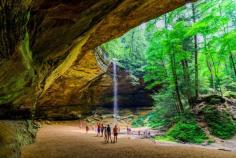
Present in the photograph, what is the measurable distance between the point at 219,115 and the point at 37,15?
18488 mm

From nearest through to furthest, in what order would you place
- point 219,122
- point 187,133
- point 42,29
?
point 42,29 < point 187,133 < point 219,122

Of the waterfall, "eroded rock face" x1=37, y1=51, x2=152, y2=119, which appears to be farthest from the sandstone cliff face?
the waterfall

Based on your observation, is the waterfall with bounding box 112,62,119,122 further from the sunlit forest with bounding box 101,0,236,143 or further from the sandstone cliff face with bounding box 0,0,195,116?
the sandstone cliff face with bounding box 0,0,195,116

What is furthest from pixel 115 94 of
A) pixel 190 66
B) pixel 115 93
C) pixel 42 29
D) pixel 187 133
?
pixel 42 29

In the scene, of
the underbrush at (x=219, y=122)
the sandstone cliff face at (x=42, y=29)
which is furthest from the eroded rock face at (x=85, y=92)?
the underbrush at (x=219, y=122)

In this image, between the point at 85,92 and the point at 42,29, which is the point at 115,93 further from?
the point at 42,29

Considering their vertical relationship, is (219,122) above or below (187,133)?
above

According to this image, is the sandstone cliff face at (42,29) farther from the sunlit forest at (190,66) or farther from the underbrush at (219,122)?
the underbrush at (219,122)

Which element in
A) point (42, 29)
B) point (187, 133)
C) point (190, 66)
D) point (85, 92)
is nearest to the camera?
point (42, 29)

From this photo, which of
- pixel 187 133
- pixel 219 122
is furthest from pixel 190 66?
pixel 187 133

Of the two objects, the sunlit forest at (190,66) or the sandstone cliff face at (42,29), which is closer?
the sandstone cliff face at (42,29)

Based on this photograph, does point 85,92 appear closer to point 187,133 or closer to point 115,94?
point 115,94

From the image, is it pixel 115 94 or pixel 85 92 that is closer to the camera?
pixel 85 92

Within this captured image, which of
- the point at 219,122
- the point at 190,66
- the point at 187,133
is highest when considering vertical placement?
the point at 190,66
